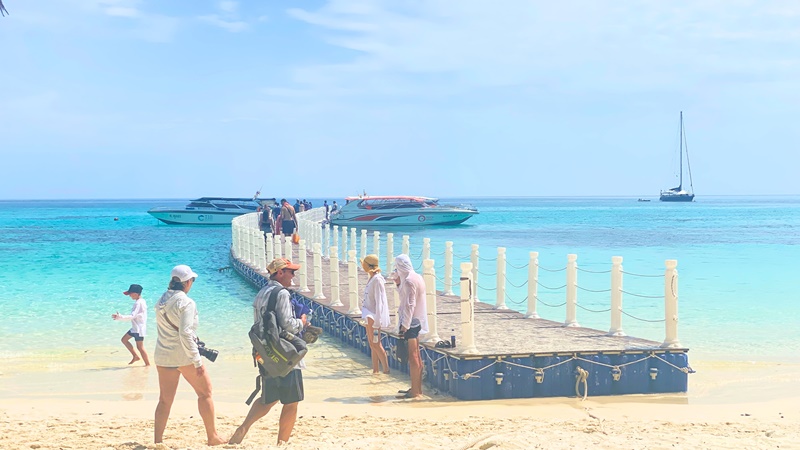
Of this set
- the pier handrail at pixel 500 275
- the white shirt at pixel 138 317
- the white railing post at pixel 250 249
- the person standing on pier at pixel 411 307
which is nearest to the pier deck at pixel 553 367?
the pier handrail at pixel 500 275

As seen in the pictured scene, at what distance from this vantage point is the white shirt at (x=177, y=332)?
7.07 m

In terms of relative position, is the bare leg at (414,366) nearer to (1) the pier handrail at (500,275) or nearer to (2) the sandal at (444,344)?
(2) the sandal at (444,344)

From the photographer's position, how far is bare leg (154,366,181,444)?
7301mm

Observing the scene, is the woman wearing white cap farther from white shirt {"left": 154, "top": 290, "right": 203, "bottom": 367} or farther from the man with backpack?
the man with backpack

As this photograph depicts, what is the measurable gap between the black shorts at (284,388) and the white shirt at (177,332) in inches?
24.8

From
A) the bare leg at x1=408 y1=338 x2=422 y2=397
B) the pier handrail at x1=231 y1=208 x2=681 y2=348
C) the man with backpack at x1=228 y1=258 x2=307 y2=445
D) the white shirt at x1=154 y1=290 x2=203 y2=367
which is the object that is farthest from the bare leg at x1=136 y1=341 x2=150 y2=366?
the man with backpack at x1=228 y1=258 x2=307 y2=445

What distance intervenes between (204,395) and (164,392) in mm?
368

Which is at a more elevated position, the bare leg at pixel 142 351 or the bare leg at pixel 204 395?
the bare leg at pixel 204 395

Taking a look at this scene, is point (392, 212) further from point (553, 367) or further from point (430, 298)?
point (553, 367)

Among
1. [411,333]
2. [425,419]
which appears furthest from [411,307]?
[425,419]

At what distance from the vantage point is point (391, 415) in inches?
380

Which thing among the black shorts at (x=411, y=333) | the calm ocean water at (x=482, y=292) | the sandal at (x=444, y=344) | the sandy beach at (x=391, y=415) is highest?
A: the black shorts at (x=411, y=333)

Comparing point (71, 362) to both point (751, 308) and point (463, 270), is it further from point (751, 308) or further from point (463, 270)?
point (751, 308)

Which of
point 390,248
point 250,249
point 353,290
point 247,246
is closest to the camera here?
point 353,290
